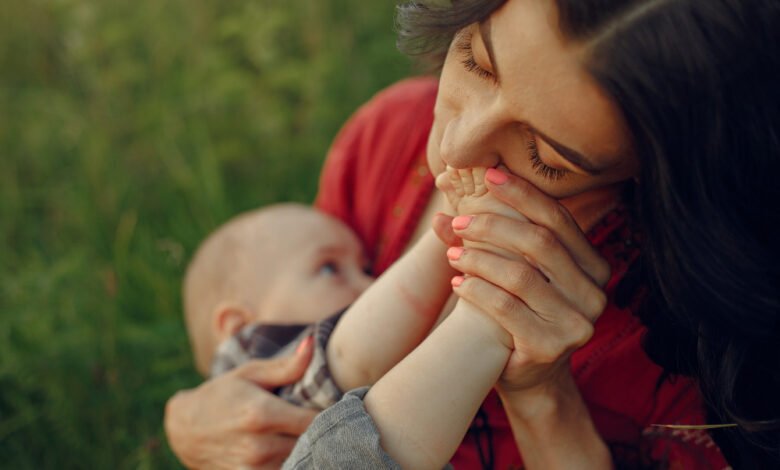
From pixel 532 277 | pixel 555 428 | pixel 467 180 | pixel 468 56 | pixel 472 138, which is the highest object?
pixel 468 56

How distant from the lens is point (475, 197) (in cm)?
130

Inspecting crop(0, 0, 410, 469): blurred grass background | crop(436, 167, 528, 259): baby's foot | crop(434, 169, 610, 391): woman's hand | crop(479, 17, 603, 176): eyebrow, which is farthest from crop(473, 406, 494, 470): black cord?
crop(0, 0, 410, 469): blurred grass background

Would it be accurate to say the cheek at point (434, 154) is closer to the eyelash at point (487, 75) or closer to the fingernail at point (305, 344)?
the eyelash at point (487, 75)

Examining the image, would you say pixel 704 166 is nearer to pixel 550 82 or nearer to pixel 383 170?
pixel 550 82

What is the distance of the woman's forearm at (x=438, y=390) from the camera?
123cm

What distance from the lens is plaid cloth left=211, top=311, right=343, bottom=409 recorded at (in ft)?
4.97

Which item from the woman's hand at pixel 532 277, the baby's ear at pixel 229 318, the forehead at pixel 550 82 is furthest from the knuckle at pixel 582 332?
the baby's ear at pixel 229 318

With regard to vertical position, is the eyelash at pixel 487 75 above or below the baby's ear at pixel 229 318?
above

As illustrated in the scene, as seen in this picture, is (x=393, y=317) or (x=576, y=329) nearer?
(x=576, y=329)

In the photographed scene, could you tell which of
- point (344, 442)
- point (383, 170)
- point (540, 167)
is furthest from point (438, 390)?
point (383, 170)

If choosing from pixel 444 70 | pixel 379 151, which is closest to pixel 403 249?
pixel 379 151

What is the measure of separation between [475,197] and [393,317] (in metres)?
0.29

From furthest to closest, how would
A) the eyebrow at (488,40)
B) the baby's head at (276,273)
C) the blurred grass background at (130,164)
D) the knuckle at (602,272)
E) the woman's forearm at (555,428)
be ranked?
the blurred grass background at (130,164), the baby's head at (276,273), the woman's forearm at (555,428), the knuckle at (602,272), the eyebrow at (488,40)

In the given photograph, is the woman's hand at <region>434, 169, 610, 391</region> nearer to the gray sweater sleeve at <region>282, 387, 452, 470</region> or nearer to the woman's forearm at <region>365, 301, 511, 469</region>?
the woman's forearm at <region>365, 301, 511, 469</region>
